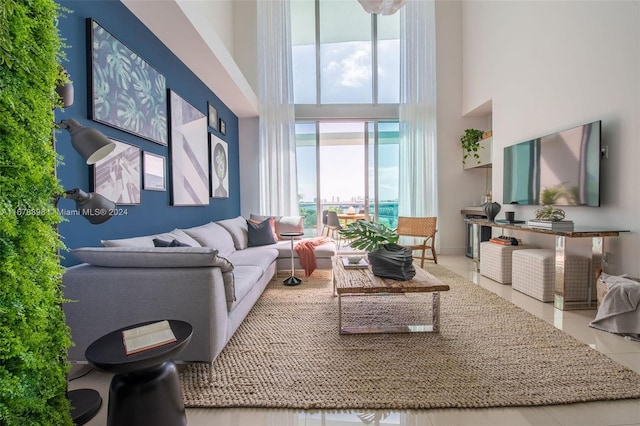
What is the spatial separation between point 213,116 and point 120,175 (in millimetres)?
2403

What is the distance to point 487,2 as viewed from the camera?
499cm

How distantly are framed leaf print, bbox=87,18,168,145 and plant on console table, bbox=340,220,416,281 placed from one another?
6.91 feet

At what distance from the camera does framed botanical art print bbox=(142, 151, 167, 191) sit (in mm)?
2875

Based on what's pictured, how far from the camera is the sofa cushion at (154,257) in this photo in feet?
5.74

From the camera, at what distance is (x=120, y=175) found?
251cm

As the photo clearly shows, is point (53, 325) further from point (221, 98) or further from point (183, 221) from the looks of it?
point (221, 98)

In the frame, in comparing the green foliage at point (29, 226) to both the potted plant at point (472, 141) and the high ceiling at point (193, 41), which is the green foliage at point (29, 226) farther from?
the potted plant at point (472, 141)

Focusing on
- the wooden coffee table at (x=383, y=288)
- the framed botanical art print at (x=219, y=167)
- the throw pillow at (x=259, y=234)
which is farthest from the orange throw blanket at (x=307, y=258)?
the framed botanical art print at (x=219, y=167)

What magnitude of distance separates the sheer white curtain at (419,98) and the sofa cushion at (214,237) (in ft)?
12.0

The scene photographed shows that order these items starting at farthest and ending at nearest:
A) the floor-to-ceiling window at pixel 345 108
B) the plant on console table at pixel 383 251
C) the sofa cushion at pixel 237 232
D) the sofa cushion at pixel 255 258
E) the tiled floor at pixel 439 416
Answer: 1. the floor-to-ceiling window at pixel 345 108
2. the sofa cushion at pixel 237 232
3. the sofa cushion at pixel 255 258
4. the plant on console table at pixel 383 251
5. the tiled floor at pixel 439 416

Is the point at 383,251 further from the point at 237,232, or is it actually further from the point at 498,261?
the point at 237,232

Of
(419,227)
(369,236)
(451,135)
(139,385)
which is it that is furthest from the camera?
(451,135)

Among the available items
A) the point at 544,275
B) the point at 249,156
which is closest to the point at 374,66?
the point at 249,156

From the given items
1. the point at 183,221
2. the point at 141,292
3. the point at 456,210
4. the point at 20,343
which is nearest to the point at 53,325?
the point at 20,343
